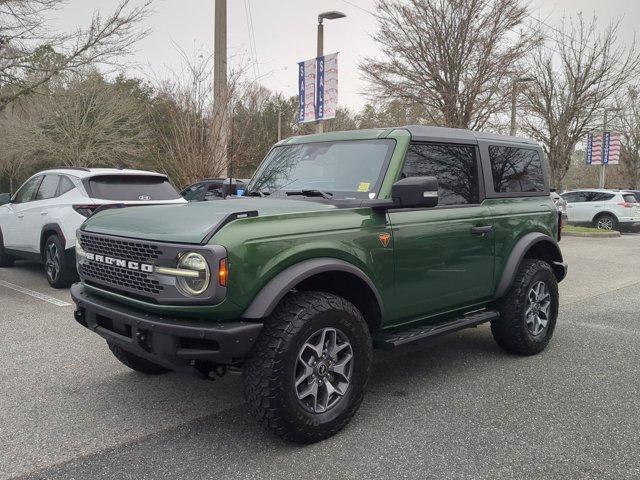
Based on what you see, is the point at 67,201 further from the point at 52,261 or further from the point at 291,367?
the point at 291,367

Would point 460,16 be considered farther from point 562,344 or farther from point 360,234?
point 360,234

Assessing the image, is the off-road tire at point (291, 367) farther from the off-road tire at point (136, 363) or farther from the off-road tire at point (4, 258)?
the off-road tire at point (4, 258)

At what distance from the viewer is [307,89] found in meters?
12.9

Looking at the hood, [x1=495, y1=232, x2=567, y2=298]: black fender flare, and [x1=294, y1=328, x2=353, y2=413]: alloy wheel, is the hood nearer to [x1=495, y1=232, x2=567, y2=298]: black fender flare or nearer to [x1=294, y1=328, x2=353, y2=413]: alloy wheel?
[x1=294, y1=328, x2=353, y2=413]: alloy wheel

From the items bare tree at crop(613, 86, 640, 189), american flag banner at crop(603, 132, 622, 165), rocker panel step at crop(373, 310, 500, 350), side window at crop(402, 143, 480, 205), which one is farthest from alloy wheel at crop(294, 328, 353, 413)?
bare tree at crop(613, 86, 640, 189)

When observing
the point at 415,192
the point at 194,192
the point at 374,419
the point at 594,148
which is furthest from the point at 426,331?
the point at 594,148

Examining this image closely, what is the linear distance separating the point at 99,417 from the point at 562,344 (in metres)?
4.16

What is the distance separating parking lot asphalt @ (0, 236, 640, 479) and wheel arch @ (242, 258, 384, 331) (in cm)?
73

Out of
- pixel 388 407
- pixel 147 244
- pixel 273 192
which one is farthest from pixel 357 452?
pixel 273 192

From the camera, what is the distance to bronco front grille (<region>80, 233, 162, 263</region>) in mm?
3152

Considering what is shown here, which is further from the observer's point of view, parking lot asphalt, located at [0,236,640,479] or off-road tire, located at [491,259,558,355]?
off-road tire, located at [491,259,558,355]

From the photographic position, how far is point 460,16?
14.3 m

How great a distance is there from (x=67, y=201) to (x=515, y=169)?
18.9ft

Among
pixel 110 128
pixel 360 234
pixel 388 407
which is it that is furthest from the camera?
pixel 110 128
